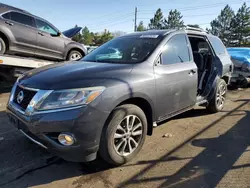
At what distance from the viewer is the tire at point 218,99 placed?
16.1 ft


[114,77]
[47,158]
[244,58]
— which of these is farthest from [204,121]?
[244,58]

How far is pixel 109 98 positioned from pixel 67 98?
46cm

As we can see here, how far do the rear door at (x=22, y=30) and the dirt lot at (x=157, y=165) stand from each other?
8.98 ft

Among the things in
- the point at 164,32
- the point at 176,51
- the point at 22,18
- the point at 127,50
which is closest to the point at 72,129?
the point at 127,50

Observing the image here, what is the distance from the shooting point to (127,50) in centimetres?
357

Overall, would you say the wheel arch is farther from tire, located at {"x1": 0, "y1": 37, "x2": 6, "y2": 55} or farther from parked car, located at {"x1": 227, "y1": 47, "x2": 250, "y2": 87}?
parked car, located at {"x1": 227, "y1": 47, "x2": 250, "y2": 87}

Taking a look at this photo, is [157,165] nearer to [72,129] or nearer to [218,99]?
[72,129]

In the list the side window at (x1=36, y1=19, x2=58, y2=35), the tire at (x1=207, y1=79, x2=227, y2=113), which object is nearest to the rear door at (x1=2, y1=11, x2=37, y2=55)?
the side window at (x1=36, y1=19, x2=58, y2=35)

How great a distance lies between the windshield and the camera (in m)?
3.29

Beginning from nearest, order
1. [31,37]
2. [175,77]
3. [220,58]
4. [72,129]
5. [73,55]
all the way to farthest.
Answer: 1. [72,129]
2. [175,77]
3. [220,58]
4. [31,37]
5. [73,55]

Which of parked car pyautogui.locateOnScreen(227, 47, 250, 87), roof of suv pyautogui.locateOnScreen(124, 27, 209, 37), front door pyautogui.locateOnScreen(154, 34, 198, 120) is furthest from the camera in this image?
parked car pyautogui.locateOnScreen(227, 47, 250, 87)

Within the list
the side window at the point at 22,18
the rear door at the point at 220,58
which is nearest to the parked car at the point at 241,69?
the rear door at the point at 220,58

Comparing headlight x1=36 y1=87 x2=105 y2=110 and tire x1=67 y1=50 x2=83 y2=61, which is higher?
tire x1=67 y1=50 x2=83 y2=61

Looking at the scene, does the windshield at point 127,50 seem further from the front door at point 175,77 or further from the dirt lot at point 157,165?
the dirt lot at point 157,165
